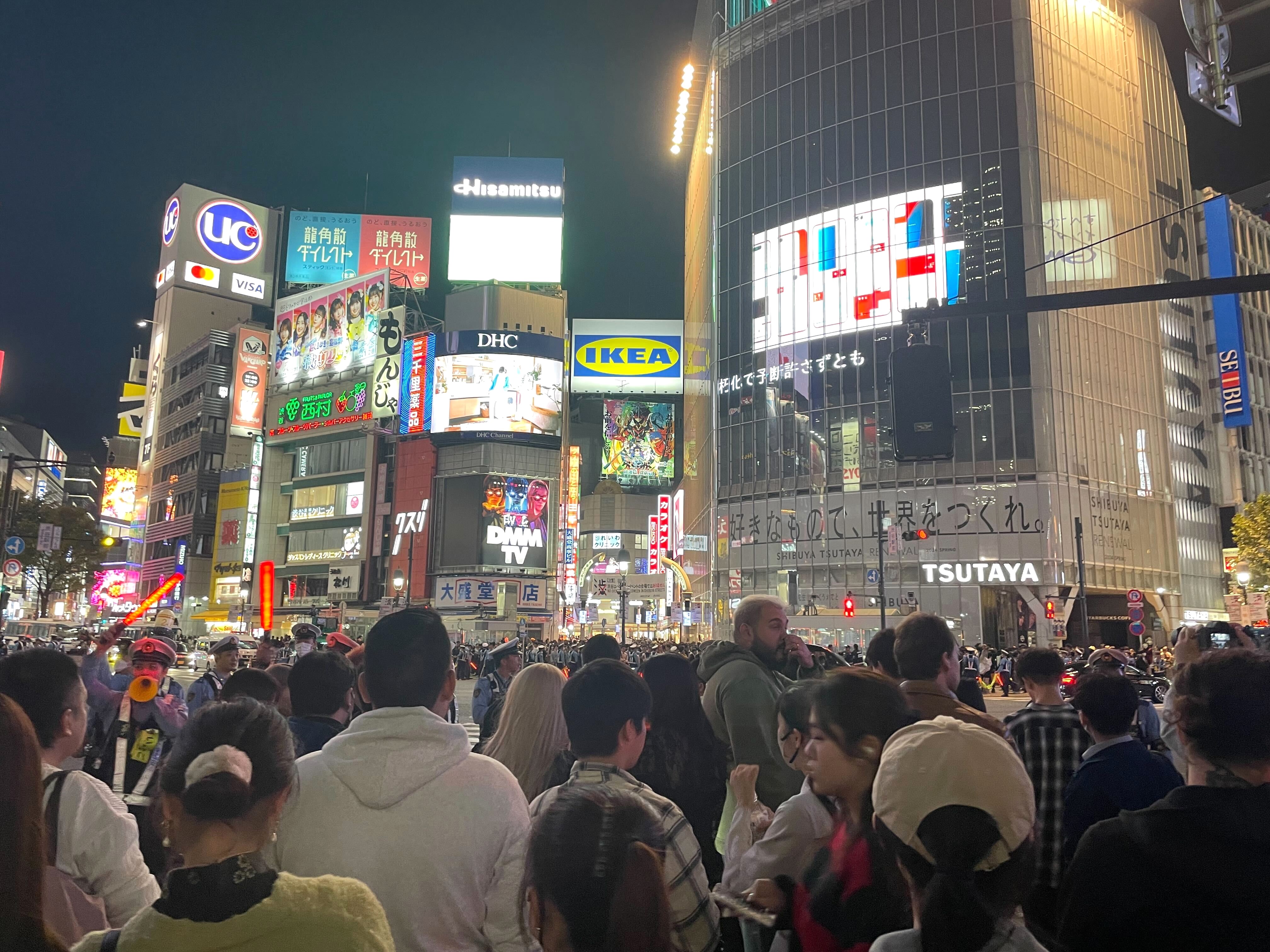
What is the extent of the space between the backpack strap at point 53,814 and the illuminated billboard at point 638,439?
93.2 m

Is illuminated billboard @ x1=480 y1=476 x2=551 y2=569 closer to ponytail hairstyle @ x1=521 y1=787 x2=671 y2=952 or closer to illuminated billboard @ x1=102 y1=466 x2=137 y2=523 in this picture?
illuminated billboard @ x1=102 y1=466 x2=137 y2=523

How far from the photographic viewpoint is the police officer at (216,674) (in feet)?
26.1

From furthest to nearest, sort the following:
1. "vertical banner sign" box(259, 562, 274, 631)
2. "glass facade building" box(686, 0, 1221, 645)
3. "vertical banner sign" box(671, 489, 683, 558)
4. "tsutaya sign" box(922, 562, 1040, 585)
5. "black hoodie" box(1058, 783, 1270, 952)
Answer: "vertical banner sign" box(671, 489, 683, 558)
"glass facade building" box(686, 0, 1221, 645)
"tsutaya sign" box(922, 562, 1040, 585)
"vertical banner sign" box(259, 562, 274, 631)
"black hoodie" box(1058, 783, 1270, 952)

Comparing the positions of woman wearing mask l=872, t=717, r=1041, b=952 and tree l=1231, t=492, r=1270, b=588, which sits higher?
tree l=1231, t=492, r=1270, b=588

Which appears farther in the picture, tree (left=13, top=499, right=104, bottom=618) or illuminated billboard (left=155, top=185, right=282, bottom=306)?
illuminated billboard (left=155, top=185, right=282, bottom=306)

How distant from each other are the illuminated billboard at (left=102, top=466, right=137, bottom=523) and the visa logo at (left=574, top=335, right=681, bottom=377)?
5175 centimetres

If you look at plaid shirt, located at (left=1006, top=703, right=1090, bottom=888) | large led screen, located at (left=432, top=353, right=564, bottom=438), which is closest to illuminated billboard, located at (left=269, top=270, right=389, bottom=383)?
large led screen, located at (left=432, top=353, right=564, bottom=438)

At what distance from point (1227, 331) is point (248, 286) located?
95426 millimetres

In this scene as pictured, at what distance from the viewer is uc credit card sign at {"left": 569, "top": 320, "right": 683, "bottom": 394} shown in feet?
301

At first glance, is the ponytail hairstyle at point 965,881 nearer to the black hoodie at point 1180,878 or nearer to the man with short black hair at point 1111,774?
the black hoodie at point 1180,878

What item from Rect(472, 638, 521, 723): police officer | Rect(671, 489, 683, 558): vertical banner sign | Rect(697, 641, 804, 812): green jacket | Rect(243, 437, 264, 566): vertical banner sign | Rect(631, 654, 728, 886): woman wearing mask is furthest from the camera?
Rect(671, 489, 683, 558): vertical banner sign

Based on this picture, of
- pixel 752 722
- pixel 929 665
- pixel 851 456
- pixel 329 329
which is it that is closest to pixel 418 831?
pixel 752 722

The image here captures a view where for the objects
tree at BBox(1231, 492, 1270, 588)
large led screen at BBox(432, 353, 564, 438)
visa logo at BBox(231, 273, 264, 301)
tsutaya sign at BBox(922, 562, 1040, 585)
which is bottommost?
tsutaya sign at BBox(922, 562, 1040, 585)

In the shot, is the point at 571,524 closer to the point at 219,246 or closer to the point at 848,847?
the point at 219,246
